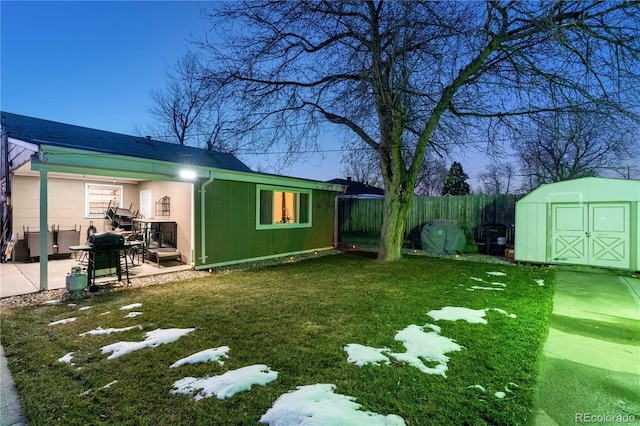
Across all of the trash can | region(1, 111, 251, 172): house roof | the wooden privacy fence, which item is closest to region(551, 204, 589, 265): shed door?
the trash can

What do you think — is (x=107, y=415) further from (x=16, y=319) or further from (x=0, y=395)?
(x=16, y=319)

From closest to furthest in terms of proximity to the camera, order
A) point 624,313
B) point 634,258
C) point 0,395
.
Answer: point 0,395
point 624,313
point 634,258

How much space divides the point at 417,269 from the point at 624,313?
12.0 ft

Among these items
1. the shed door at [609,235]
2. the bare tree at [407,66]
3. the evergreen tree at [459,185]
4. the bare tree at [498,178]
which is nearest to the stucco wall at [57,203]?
the bare tree at [407,66]

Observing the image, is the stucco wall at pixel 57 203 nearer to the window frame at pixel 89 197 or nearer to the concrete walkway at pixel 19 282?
the window frame at pixel 89 197

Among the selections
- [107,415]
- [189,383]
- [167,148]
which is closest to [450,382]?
[189,383]

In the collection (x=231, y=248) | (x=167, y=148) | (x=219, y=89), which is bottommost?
(x=231, y=248)

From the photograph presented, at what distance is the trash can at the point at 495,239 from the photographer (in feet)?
32.3

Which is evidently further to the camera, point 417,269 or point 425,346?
point 417,269

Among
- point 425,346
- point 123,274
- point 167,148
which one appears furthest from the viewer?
point 167,148

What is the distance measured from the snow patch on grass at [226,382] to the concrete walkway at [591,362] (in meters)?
1.96

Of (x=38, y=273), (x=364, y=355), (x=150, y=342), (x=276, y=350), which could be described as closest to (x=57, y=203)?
(x=38, y=273)

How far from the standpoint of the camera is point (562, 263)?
813 centimetres

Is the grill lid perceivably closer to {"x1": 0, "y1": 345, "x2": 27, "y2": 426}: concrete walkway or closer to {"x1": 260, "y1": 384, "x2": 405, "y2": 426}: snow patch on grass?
{"x1": 0, "y1": 345, "x2": 27, "y2": 426}: concrete walkway
